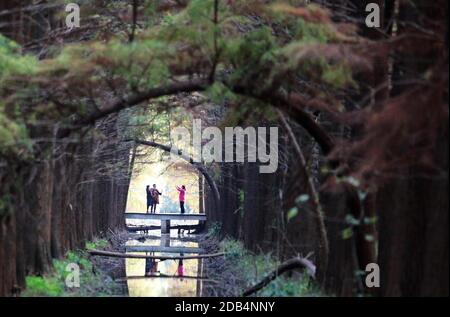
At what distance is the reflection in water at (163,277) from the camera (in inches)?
826

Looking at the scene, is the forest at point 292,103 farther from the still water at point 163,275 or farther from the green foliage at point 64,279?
the still water at point 163,275

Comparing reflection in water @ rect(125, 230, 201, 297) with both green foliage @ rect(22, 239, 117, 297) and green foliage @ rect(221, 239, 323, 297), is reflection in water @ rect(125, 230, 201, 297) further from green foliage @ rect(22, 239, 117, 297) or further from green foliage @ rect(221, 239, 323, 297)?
green foliage @ rect(221, 239, 323, 297)

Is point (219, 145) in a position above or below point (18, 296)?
above

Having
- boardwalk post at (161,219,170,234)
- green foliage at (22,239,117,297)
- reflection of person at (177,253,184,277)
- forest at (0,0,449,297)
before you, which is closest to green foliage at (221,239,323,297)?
forest at (0,0,449,297)

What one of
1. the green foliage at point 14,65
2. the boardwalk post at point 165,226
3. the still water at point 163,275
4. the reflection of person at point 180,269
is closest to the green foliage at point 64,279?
the still water at point 163,275

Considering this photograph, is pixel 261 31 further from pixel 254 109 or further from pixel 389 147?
pixel 389 147

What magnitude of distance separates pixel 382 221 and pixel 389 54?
10.1 feet

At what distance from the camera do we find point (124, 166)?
3747 cm

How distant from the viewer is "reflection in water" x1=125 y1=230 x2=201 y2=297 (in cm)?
→ 2098

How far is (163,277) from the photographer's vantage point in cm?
2581

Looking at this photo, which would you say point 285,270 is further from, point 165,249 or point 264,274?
point 165,249

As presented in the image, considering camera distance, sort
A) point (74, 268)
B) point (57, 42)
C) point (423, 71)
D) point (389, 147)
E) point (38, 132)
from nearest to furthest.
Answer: point (389, 147) → point (423, 71) → point (38, 132) → point (57, 42) → point (74, 268)

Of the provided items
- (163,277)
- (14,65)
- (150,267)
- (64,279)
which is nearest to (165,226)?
(150,267)

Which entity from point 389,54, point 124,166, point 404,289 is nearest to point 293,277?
point 404,289
